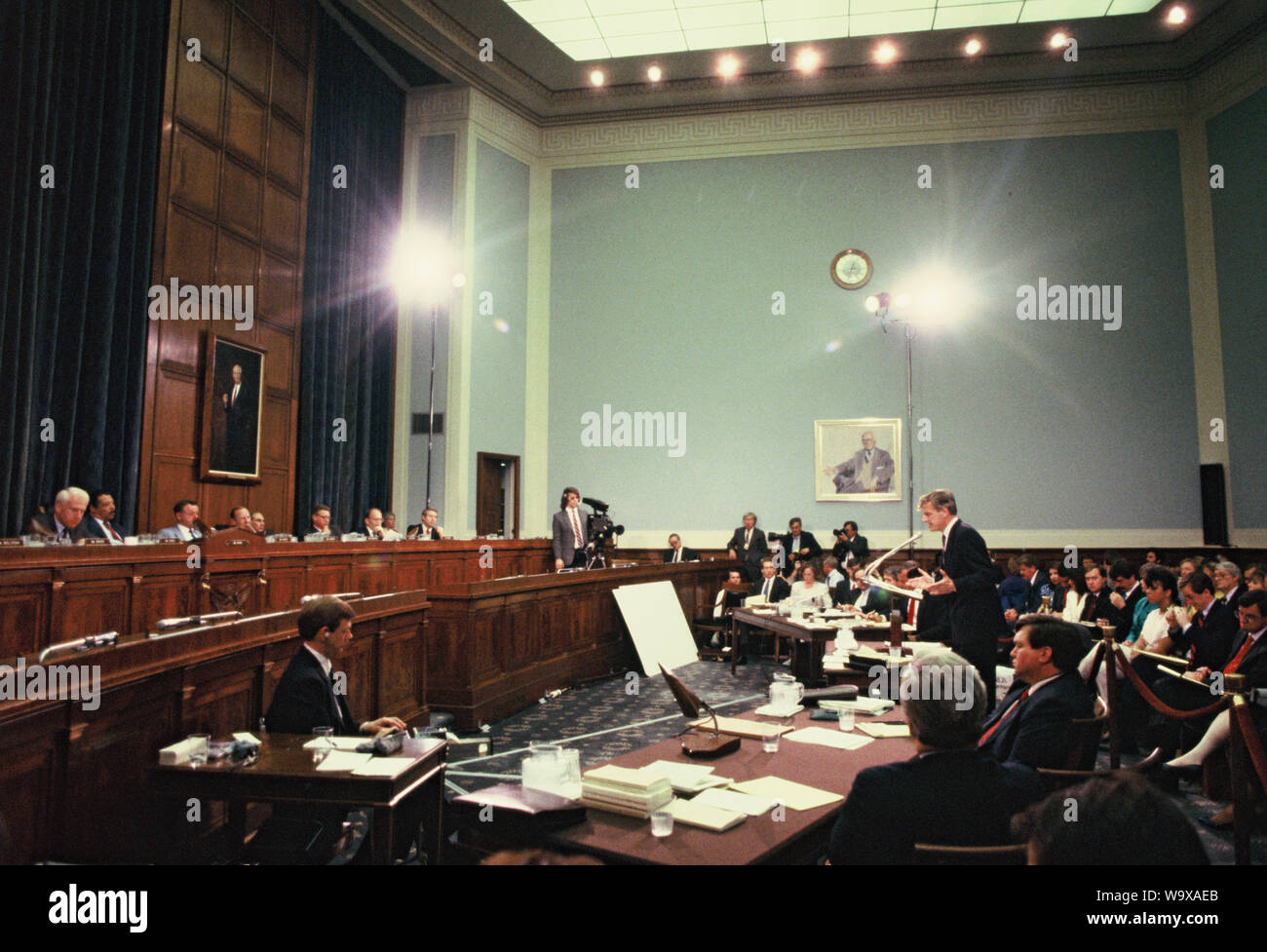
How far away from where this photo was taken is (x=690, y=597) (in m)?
9.20

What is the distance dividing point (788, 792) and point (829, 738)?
63 cm

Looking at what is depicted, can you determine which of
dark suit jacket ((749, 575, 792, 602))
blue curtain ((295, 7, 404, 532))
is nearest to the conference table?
dark suit jacket ((749, 575, 792, 602))

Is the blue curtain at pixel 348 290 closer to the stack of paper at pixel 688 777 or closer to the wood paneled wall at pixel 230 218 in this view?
the wood paneled wall at pixel 230 218

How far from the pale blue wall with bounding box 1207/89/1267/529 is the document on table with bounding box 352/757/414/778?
1031 cm

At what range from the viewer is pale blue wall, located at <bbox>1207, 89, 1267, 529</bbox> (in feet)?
30.8

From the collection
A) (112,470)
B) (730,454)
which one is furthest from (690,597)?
(112,470)

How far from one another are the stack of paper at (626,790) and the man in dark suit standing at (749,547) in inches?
327

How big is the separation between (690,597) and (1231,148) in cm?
824

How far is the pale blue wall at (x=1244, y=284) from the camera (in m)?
9.40

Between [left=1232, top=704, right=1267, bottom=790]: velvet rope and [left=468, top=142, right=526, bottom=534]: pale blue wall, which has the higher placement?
[left=468, top=142, right=526, bottom=534]: pale blue wall

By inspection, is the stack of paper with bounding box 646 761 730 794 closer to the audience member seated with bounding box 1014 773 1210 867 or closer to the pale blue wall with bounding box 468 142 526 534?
the audience member seated with bounding box 1014 773 1210 867

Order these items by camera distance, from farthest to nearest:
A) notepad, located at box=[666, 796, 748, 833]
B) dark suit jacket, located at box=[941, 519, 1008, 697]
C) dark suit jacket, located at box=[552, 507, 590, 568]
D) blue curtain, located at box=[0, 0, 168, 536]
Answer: dark suit jacket, located at box=[552, 507, 590, 568]
blue curtain, located at box=[0, 0, 168, 536]
dark suit jacket, located at box=[941, 519, 1008, 697]
notepad, located at box=[666, 796, 748, 833]

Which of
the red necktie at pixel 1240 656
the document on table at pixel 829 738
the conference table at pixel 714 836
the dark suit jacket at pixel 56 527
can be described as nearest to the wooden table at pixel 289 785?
the conference table at pixel 714 836
